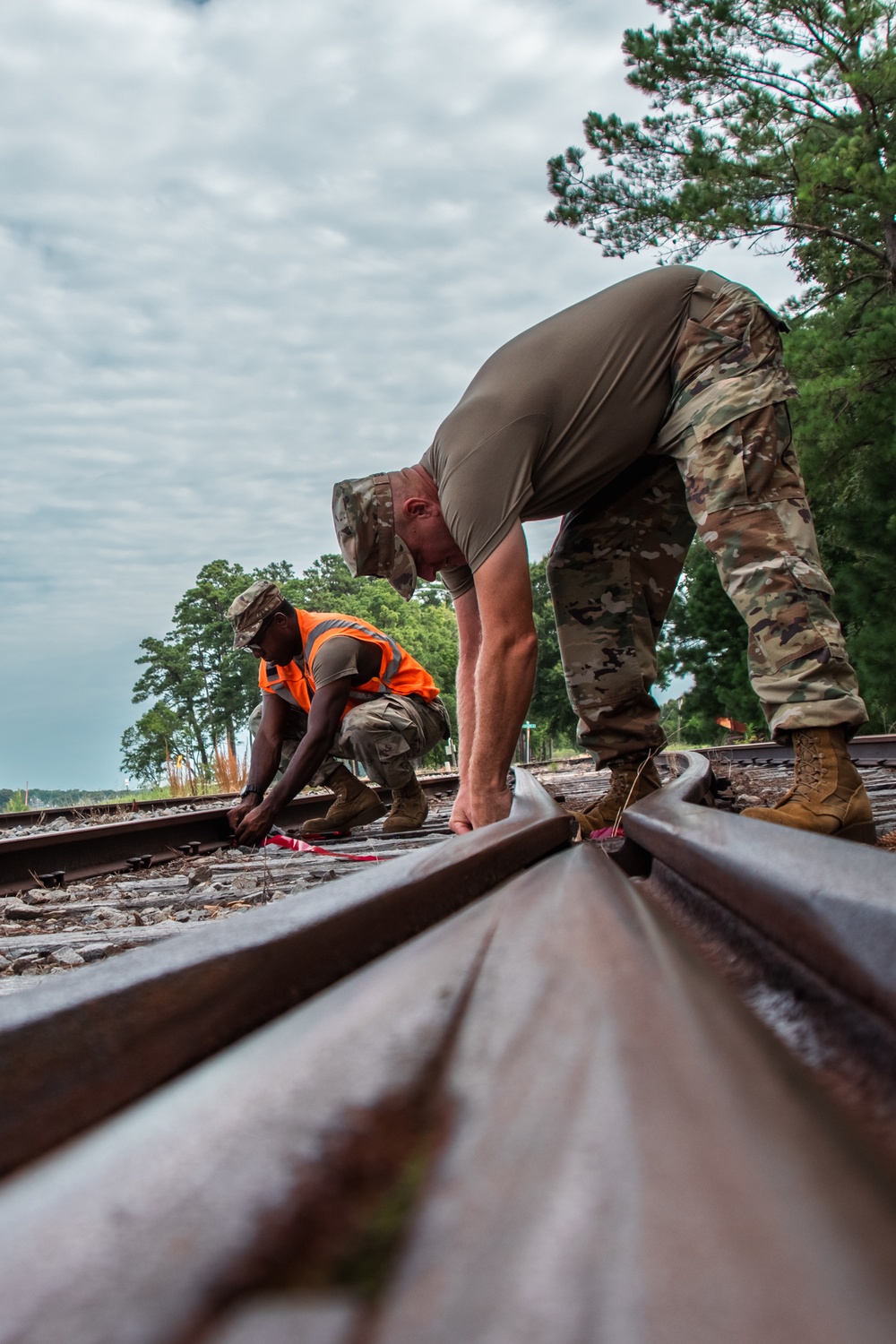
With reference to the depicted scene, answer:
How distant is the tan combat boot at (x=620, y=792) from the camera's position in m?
3.07

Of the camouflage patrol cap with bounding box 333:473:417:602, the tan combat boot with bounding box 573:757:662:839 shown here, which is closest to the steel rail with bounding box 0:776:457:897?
the camouflage patrol cap with bounding box 333:473:417:602

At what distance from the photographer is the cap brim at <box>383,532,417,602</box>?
3.30 meters

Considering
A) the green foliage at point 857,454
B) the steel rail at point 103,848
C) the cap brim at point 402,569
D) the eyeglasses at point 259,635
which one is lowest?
the steel rail at point 103,848

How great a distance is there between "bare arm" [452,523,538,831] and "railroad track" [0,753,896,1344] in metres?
1.85

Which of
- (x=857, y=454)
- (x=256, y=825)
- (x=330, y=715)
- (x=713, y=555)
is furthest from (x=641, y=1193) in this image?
(x=857, y=454)

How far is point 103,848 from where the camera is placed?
433 centimetres

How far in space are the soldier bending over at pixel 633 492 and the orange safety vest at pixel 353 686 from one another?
1750 mm

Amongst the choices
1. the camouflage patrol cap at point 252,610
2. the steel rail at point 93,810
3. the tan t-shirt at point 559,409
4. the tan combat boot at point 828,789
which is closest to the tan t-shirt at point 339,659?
the camouflage patrol cap at point 252,610

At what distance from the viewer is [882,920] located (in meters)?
0.56

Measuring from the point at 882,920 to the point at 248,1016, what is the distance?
43 cm

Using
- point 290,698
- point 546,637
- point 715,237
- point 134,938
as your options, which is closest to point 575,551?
point 134,938

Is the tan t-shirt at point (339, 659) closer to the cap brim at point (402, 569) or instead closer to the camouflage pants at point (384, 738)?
the camouflage pants at point (384, 738)

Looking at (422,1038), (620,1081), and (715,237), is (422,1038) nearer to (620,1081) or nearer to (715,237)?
(620,1081)

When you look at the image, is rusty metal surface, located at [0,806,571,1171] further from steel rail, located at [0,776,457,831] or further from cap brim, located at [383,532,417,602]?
steel rail, located at [0,776,457,831]
